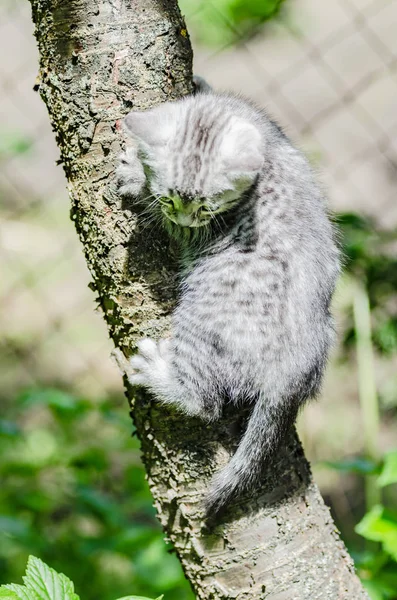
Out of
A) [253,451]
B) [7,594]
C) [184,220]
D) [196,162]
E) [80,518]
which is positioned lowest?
[7,594]

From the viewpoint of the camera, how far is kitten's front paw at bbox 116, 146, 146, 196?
6.37ft

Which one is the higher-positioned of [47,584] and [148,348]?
[148,348]

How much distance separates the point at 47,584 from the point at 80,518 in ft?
8.88

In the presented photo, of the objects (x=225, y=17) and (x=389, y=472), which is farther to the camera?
(x=225, y=17)

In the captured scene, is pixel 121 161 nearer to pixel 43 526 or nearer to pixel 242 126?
pixel 242 126

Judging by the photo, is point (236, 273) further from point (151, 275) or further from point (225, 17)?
point (225, 17)

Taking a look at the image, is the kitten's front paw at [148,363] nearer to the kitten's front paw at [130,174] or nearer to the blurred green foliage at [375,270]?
the kitten's front paw at [130,174]

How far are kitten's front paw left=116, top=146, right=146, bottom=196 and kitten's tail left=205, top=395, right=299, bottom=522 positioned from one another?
0.70 metres

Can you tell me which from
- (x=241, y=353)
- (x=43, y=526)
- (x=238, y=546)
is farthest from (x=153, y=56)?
(x=43, y=526)

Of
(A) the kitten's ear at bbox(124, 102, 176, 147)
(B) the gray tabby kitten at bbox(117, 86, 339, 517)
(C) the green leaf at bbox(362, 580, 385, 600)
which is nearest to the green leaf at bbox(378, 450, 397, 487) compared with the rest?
(B) the gray tabby kitten at bbox(117, 86, 339, 517)

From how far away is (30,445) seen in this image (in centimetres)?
443

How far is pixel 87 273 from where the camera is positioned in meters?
5.27

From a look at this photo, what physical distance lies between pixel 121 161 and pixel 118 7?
0.40 meters

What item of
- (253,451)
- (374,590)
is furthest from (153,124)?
(374,590)
